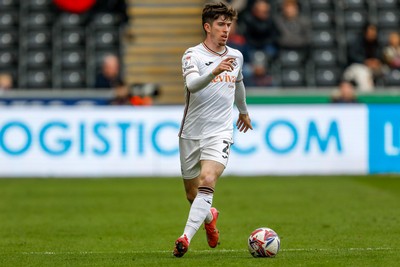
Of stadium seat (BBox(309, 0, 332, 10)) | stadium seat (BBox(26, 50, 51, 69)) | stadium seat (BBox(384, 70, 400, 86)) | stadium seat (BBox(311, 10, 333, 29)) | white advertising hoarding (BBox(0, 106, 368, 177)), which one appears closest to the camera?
white advertising hoarding (BBox(0, 106, 368, 177))

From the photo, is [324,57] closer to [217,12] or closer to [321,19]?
[321,19]

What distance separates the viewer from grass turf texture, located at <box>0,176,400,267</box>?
9812 mm

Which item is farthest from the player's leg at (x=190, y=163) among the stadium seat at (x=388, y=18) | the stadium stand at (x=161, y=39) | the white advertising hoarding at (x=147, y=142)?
the stadium seat at (x=388, y=18)

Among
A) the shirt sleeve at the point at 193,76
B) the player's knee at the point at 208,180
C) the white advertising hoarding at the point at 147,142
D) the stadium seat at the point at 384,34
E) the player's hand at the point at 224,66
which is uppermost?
the player's hand at the point at 224,66

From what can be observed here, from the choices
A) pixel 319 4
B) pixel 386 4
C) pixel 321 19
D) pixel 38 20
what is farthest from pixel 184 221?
pixel 386 4

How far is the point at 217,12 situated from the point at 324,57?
14823 mm

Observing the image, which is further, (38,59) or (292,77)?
(38,59)

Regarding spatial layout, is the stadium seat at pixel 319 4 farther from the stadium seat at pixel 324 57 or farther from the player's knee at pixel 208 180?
the player's knee at pixel 208 180

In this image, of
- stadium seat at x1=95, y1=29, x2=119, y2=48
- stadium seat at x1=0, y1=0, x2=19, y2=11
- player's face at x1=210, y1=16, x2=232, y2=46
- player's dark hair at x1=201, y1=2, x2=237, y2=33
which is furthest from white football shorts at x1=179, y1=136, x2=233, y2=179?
stadium seat at x1=0, y1=0, x2=19, y2=11

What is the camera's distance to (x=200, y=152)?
396 inches

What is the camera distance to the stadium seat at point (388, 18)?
82.4ft

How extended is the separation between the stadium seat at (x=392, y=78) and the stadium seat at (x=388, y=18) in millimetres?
1747

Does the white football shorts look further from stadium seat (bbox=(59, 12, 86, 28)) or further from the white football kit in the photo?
stadium seat (bbox=(59, 12, 86, 28))

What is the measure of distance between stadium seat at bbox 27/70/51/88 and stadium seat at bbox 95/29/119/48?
1.37m
